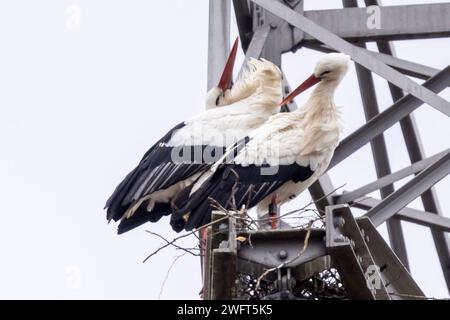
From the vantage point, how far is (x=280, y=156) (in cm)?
849

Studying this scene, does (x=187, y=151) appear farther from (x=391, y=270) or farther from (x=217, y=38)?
(x=391, y=270)

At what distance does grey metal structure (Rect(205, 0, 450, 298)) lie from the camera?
8375mm

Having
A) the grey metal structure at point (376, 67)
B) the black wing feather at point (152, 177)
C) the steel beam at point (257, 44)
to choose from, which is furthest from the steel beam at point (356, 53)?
the black wing feather at point (152, 177)

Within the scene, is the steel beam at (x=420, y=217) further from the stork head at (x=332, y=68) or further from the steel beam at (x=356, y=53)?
the steel beam at (x=356, y=53)

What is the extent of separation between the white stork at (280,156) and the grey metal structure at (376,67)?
0.75 ft

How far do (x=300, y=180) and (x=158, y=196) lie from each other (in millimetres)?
798

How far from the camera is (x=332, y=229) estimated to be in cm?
621

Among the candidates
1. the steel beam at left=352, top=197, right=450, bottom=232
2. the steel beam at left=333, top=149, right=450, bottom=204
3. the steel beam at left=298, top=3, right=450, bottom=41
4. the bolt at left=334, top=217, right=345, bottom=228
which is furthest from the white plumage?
the bolt at left=334, top=217, right=345, bottom=228

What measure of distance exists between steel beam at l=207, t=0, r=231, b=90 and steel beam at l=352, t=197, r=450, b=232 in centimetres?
101

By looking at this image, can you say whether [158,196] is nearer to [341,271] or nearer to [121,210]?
[121,210]

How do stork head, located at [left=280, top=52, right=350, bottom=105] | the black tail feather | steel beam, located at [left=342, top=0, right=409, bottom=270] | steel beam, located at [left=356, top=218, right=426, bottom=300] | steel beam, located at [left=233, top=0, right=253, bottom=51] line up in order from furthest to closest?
steel beam, located at [left=342, top=0, right=409, bottom=270]
steel beam, located at [left=233, top=0, right=253, bottom=51]
the black tail feather
stork head, located at [left=280, top=52, right=350, bottom=105]
steel beam, located at [left=356, top=218, right=426, bottom=300]

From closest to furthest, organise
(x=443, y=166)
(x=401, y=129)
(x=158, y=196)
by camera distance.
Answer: (x=443, y=166), (x=158, y=196), (x=401, y=129)

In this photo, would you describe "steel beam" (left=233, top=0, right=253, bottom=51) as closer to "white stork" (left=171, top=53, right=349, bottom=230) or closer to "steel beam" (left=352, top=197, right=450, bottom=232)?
"white stork" (left=171, top=53, right=349, bottom=230)

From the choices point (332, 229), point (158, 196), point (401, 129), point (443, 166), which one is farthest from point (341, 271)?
point (401, 129)
